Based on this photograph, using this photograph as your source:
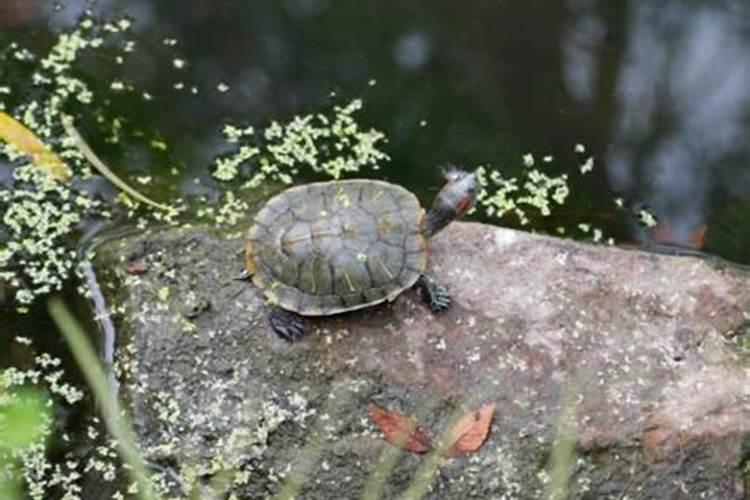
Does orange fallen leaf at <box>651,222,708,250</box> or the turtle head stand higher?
the turtle head

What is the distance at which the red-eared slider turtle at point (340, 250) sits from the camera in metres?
3.21

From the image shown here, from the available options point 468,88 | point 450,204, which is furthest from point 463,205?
point 468,88

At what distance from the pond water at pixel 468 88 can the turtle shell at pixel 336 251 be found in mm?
531

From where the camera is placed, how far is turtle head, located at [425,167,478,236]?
3359 millimetres

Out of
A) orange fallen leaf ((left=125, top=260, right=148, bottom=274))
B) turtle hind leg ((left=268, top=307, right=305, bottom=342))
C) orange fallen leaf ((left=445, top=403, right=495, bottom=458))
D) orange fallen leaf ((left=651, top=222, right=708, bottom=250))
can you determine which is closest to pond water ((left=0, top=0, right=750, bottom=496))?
orange fallen leaf ((left=651, top=222, right=708, bottom=250))

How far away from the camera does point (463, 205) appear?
133 inches

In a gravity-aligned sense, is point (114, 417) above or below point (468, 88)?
below

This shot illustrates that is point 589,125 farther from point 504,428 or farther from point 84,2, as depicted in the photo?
point 84,2

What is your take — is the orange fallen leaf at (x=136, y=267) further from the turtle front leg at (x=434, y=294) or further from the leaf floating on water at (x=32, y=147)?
the turtle front leg at (x=434, y=294)

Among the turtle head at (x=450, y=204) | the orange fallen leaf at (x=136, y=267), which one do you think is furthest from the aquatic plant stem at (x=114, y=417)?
the turtle head at (x=450, y=204)

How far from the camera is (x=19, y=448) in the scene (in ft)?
10.4

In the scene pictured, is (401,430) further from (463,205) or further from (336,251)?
(463,205)

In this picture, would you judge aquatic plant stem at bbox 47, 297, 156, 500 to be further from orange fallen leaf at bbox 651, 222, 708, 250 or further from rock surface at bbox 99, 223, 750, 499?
orange fallen leaf at bbox 651, 222, 708, 250

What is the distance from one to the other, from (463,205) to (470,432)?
64cm
